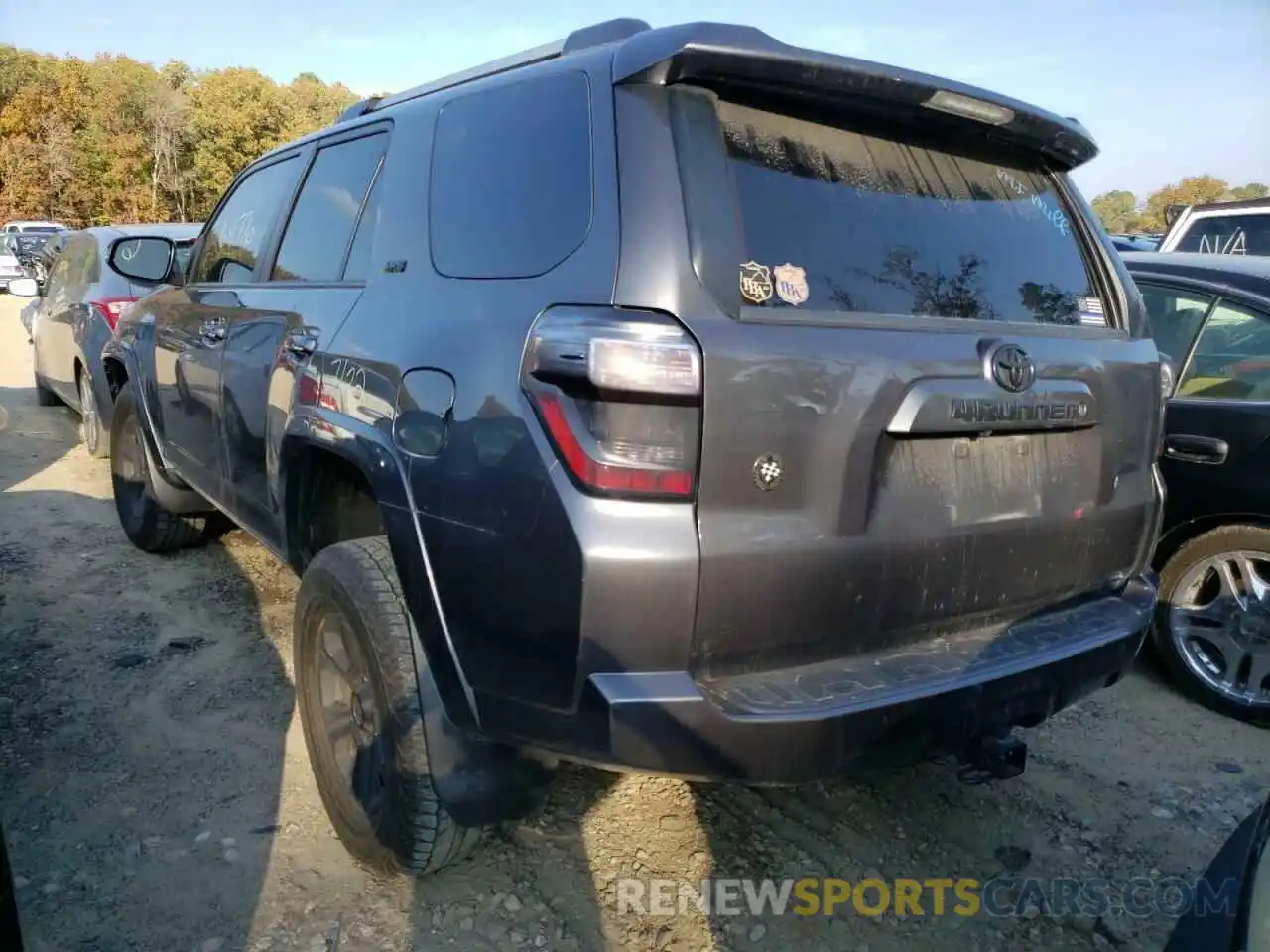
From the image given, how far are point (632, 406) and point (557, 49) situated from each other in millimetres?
1107

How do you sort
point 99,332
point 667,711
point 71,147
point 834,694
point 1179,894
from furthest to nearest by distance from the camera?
1. point 71,147
2. point 99,332
3. point 1179,894
4. point 834,694
5. point 667,711

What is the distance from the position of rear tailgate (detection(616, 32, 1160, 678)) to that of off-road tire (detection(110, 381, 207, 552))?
3.85 meters

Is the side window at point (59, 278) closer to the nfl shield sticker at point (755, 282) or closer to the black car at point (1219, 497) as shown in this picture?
the nfl shield sticker at point (755, 282)

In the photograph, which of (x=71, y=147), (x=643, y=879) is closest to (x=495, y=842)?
(x=643, y=879)

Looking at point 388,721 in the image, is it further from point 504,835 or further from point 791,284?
point 791,284

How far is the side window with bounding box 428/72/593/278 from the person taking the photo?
2061mm

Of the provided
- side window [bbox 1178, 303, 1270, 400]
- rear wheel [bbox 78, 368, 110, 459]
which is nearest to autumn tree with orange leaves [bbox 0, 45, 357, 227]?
rear wheel [bbox 78, 368, 110, 459]

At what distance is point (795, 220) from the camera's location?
2051 millimetres

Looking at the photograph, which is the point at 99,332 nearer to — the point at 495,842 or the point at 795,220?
the point at 495,842

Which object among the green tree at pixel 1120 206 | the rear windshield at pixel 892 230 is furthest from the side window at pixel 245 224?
the green tree at pixel 1120 206

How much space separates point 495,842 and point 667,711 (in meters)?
1.21

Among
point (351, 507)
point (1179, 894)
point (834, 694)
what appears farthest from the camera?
point (351, 507)

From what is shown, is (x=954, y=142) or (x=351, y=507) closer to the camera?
(x=954, y=142)

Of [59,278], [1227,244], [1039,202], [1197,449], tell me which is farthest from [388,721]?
[59,278]
